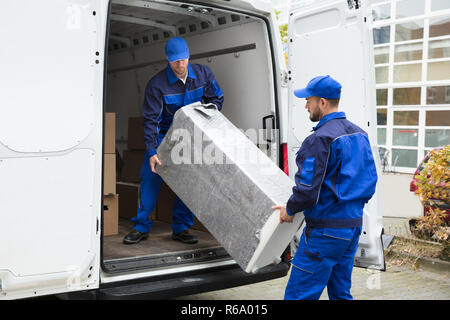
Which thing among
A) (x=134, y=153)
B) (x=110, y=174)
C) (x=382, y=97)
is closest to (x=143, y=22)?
(x=134, y=153)

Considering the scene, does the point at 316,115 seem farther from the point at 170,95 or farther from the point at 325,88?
the point at 170,95

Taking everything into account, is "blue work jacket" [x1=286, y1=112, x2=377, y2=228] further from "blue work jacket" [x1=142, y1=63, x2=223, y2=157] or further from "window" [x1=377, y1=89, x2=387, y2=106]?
"window" [x1=377, y1=89, x2=387, y2=106]

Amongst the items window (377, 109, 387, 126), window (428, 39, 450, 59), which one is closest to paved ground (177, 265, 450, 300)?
window (428, 39, 450, 59)

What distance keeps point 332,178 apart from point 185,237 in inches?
68.4

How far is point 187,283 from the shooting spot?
10.8 ft

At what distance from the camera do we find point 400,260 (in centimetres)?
571

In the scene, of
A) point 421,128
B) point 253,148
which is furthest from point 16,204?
point 421,128

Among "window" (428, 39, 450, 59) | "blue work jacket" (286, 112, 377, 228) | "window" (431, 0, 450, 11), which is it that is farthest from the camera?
"window" (428, 39, 450, 59)

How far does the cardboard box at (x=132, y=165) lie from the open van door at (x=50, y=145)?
261 cm

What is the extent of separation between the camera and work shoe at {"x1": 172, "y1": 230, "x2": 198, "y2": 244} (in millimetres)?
4176

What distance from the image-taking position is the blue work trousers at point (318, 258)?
290 cm

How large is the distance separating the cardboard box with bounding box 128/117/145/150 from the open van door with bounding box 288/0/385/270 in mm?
2159

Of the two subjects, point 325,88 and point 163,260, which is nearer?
point 325,88
